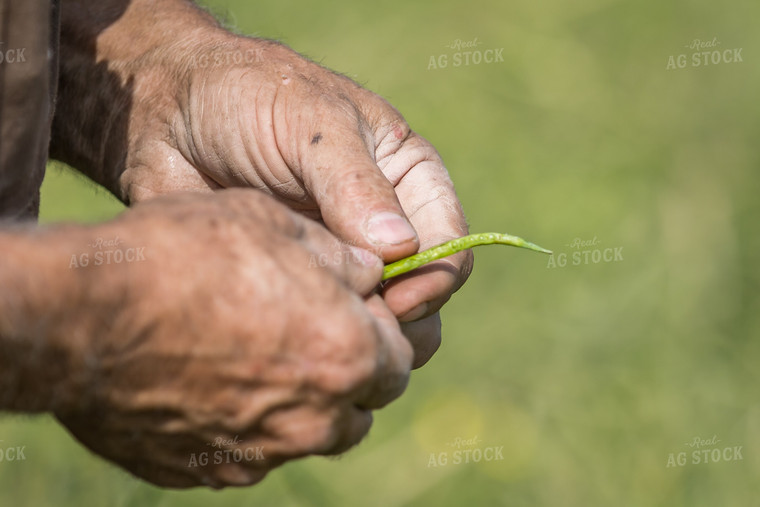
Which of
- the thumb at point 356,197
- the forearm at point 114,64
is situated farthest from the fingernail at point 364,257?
the forearm at point 114,64

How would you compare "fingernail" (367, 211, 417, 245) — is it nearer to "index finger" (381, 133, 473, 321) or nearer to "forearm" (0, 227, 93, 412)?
"index finger" (381, 133, 473, 321)

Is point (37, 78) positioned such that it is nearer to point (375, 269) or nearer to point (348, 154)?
point (348, 154)

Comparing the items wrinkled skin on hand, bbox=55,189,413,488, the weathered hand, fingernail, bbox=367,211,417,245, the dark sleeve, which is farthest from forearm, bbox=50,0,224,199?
wrinkled skin on hand, bbox=55,189,413,488

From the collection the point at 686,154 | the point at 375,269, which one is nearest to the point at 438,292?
the point at 375,269

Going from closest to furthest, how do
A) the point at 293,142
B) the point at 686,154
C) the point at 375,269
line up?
the point at 375,269 < the point at 293,142 < the point at 686,154

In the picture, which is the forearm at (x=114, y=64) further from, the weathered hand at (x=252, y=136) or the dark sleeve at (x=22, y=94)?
the dark sleeve at (x=22, y=94)

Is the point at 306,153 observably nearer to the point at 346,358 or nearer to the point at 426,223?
the point at 426,223
